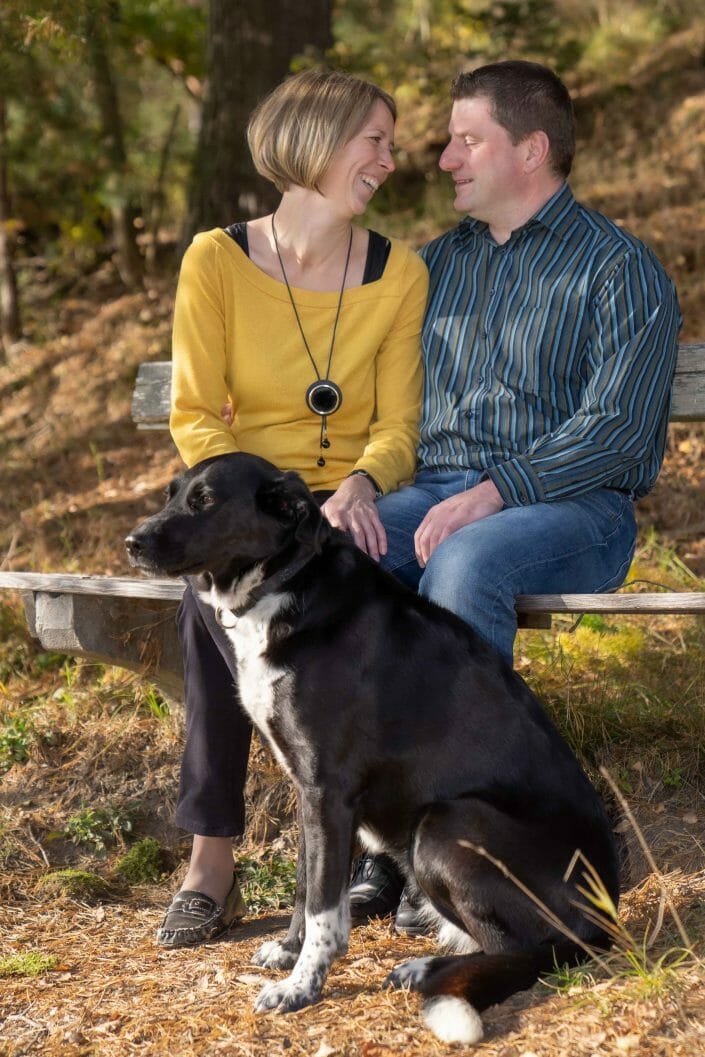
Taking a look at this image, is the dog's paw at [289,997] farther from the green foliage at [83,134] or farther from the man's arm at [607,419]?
the green foliage at [83,134]

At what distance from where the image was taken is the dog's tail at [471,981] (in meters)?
2.54

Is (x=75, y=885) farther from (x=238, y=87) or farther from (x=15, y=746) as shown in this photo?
(x=238, y=87)

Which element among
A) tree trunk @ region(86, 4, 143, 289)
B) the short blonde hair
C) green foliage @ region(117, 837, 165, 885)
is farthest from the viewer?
tree trunk @ region(86, 4, 143, 289)

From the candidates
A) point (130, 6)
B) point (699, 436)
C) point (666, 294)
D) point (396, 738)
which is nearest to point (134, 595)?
point (396, 738)

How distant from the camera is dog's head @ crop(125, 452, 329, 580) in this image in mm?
2904

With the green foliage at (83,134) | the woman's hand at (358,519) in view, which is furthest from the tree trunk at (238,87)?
the woman's hand at (358,519)

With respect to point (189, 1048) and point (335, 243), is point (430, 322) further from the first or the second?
point (189, 1048)

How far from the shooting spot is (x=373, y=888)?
11.8 ft

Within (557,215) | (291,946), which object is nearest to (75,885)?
(291,946)

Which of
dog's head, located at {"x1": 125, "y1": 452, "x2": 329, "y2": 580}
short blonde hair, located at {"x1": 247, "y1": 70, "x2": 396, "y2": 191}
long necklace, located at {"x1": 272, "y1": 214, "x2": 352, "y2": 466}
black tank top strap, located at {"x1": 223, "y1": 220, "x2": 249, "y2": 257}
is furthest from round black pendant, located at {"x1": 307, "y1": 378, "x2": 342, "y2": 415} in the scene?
dog's head, located at {"x1": 125, "y1": 452, "x2": 329, "y2": 580}

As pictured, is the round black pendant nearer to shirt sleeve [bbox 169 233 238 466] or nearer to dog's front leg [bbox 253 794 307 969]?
shirt sleeve [bbox 169 233 238 466]

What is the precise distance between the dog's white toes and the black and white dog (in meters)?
0.16

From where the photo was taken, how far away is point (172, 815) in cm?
423

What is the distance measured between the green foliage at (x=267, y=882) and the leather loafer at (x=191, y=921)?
0.90 ft
